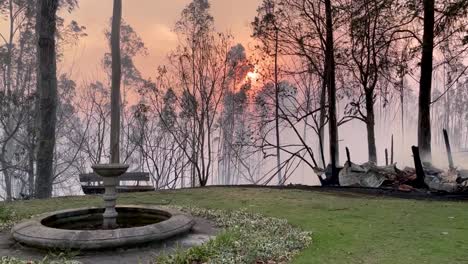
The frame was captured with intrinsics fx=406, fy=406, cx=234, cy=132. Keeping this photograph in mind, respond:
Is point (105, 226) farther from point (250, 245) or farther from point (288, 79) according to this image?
point (288, 79)

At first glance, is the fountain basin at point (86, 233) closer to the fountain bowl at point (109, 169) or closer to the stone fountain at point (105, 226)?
the stone fountain at point (105, 226)

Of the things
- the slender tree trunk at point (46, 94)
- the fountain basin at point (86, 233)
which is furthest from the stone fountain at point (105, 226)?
the slender tree trunk at point (46, 94)

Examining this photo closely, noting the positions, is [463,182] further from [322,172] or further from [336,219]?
[336,219]

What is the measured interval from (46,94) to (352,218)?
11.1 metres

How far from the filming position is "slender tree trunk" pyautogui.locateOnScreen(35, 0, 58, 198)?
13.4 metres

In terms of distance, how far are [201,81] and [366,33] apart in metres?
6.56

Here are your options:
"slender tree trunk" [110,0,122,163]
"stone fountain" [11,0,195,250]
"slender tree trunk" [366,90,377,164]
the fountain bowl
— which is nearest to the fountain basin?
"stone fountain" [11,0,195,250]

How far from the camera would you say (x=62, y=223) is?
6.57m

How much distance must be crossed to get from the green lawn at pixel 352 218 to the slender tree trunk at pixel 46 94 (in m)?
3.72

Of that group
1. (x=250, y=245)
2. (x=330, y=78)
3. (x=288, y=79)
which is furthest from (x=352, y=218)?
(x=288, y=79)

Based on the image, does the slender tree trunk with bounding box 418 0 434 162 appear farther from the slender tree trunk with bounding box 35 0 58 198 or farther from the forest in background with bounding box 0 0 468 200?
the slender tree trunk with bounding box 35 0 58 198

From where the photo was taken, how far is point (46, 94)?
13.7m

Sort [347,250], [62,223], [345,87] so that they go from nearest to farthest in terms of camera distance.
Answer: [347,250] → [62,223] → [345,87]

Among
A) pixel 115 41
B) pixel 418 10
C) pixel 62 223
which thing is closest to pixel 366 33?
pixel 418 10
